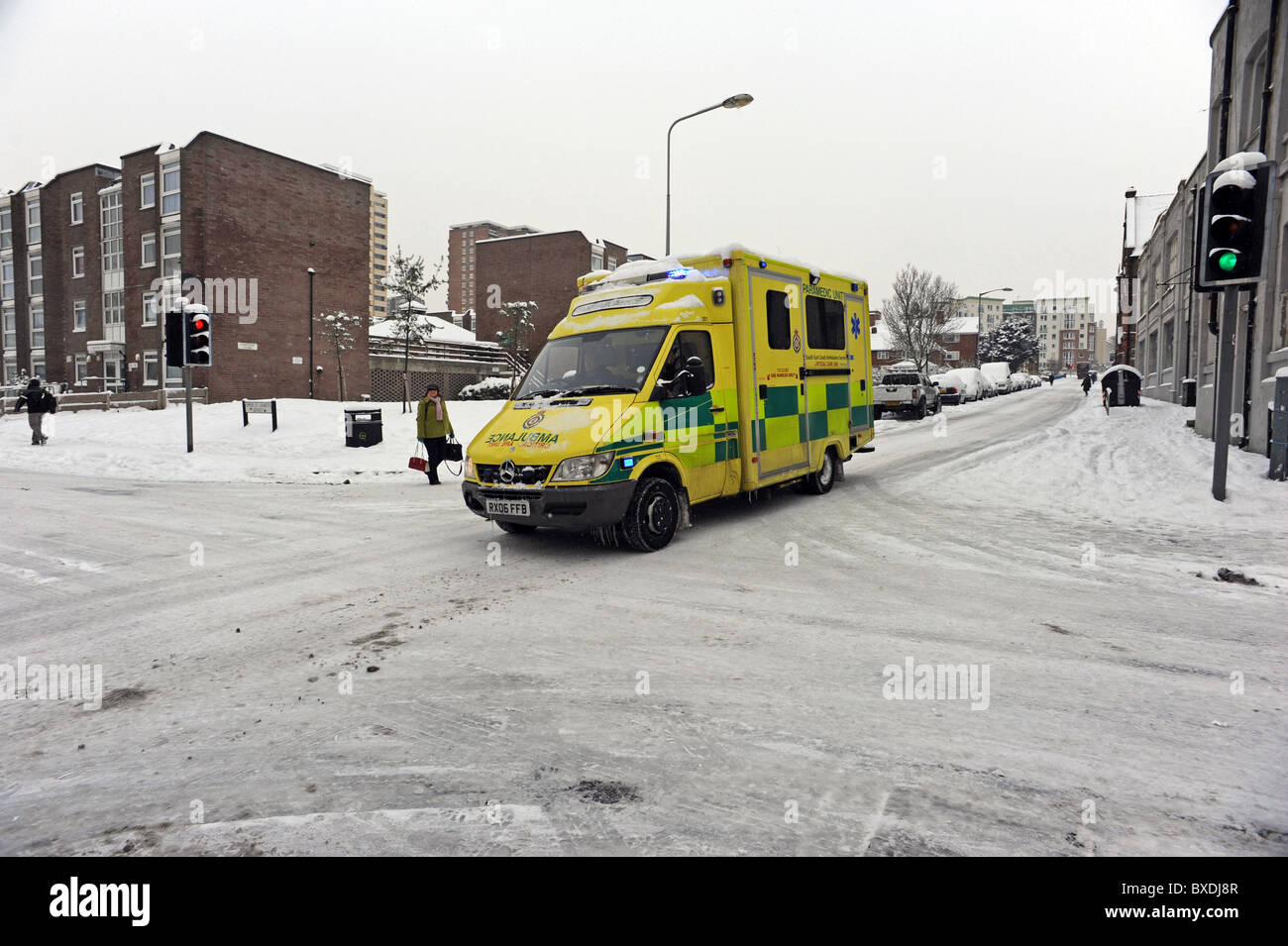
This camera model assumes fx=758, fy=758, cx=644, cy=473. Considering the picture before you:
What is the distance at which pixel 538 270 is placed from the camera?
57.2m

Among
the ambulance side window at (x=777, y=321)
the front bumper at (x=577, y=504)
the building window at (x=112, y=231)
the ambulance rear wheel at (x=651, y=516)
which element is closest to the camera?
the front bumper at (x=577, y=504)

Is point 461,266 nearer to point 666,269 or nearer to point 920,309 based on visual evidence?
point 920,309

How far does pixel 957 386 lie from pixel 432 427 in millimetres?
31497

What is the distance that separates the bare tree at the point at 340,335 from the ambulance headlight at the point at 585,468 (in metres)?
32.1

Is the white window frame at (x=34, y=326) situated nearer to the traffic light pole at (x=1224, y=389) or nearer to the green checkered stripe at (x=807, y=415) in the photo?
the green checkered stripe at (x=807, y=415)

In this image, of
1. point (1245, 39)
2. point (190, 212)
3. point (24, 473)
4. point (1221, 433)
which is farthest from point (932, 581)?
point (190, 212)

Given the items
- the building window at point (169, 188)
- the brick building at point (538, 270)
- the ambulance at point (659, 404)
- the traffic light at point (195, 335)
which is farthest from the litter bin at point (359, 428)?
the brick building at point (538, 270)

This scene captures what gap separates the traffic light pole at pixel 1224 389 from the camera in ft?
28.8

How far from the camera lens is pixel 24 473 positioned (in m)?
15.4

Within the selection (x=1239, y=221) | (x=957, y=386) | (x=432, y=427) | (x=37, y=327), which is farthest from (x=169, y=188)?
(x=1239, y=221)

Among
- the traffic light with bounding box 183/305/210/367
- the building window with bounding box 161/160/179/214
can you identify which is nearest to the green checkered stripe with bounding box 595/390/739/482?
the traffic light with bounding box 183/305/210/367

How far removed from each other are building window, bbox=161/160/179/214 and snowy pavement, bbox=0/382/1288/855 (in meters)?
31.6

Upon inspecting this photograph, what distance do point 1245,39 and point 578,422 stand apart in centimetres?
1720
